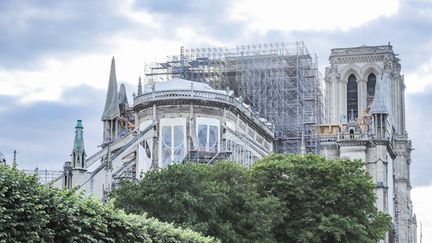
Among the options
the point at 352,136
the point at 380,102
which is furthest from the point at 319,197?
the point at 380,102

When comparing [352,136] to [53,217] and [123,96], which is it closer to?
[123,96]

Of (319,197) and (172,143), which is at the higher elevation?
(172,143)

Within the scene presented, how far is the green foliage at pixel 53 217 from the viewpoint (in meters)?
24.6

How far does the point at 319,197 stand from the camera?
60.8 metres

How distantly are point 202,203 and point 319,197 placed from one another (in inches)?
403

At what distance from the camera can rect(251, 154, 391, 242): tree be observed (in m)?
59.7

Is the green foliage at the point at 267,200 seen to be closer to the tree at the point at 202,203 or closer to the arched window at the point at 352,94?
the tree at the point at 202,203

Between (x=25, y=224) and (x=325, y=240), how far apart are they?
3819 cm

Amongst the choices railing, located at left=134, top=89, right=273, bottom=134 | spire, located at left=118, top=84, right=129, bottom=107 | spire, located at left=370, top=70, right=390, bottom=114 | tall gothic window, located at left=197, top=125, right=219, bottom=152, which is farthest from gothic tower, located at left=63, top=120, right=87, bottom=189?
spire, located at left=370, top=70, right=390, bottom=114

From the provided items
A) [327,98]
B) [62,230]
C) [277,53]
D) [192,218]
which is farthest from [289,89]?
[62,230]

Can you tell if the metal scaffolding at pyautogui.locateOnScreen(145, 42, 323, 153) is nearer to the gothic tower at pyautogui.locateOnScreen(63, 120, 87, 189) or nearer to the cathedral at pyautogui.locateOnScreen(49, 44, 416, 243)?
the cathedral at pyautogui.locateOnScreen(49, 44, 416, 243)

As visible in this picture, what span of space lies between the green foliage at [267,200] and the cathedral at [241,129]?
435 inches

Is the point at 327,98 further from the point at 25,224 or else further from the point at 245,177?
the point at 25,224

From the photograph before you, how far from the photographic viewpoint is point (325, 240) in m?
60.9
